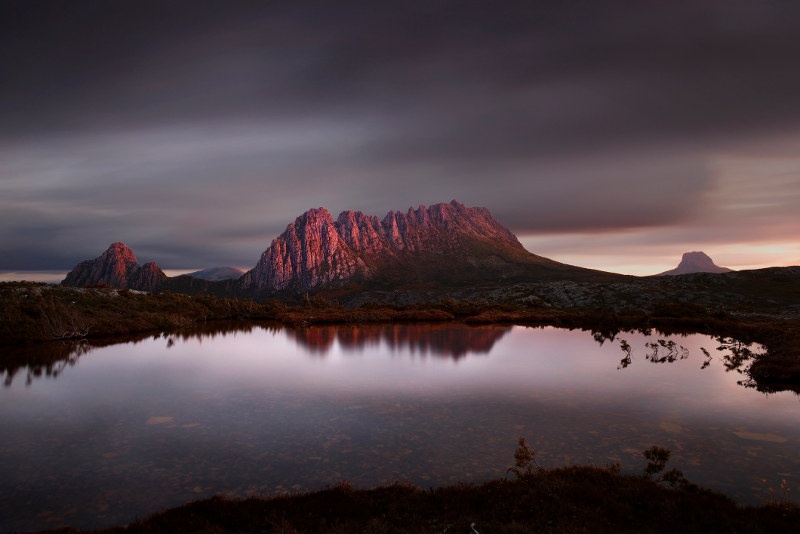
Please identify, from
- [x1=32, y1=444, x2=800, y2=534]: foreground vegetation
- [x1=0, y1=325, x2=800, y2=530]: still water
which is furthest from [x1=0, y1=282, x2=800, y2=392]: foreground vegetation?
[x1=32, y1=444, x2=800, y2=534]: foreground vegetation

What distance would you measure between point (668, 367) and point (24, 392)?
1779 inches

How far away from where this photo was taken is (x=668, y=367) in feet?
116

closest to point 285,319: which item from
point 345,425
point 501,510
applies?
point 345,425

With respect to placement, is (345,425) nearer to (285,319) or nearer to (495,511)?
(495,511)

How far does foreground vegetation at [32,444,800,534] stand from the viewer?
37.3ft

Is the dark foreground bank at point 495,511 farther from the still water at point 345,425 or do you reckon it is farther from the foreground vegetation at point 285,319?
the foreground vegetation at point 285,319

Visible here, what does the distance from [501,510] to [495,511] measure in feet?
0.62

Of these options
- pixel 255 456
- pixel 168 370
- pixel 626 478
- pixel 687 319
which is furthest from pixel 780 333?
pixel 168 370

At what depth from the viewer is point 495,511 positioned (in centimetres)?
1220

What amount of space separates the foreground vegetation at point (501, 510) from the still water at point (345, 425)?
56.4 inches

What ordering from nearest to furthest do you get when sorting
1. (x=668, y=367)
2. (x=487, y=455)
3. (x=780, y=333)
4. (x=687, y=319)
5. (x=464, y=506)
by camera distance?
(x=464, y=506) < (x=487, y=455) < (x=668, y=367) < (x=780, y=333) < (x=687, y=319)

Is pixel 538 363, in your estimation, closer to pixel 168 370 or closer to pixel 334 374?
pixel 334 374

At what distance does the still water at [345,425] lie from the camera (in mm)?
15086

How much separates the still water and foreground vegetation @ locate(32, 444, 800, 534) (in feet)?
4.70
